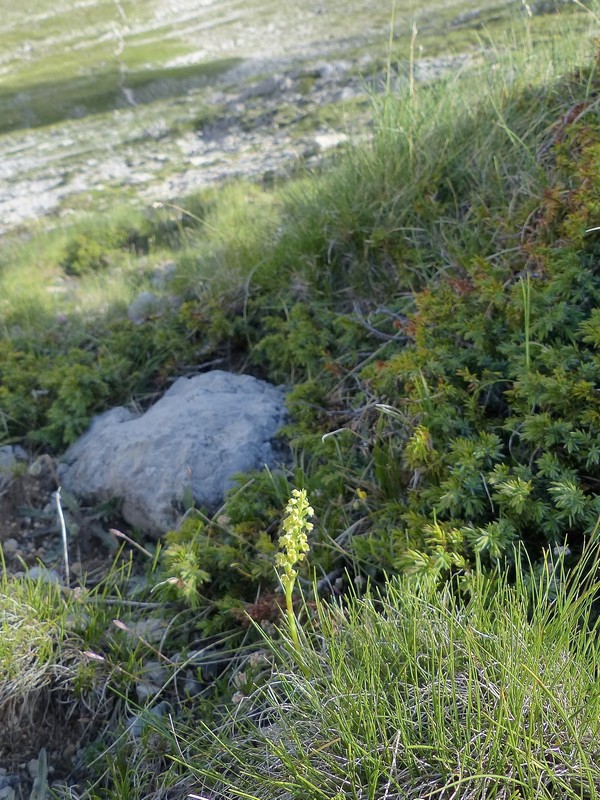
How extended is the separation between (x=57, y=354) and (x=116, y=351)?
44 cm

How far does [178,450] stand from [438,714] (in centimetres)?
217

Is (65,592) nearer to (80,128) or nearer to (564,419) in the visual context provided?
(564,419)

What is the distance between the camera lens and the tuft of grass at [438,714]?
5.76ft

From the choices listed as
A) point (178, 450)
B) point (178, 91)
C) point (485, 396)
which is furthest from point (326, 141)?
point (178, 91)

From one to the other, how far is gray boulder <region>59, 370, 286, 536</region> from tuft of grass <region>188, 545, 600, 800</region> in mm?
1507

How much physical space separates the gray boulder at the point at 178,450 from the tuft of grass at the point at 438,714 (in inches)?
59.3

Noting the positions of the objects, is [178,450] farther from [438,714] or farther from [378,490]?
[438,714]

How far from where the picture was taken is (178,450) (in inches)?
145

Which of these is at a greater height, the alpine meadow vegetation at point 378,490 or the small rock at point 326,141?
the alpine meadow vegetation at point 378,490

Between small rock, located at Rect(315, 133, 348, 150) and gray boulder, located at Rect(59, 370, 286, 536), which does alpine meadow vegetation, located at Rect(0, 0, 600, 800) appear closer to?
gray boulder, located at Rect(59, 370, 286, 536)

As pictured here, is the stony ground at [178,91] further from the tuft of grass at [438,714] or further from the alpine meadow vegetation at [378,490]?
the tuft of grass at [438,714]

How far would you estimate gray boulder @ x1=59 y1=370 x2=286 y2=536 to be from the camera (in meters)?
3.56

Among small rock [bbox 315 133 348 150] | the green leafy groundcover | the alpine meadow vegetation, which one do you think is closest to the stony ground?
small rock [bbox 315 133 348 150]

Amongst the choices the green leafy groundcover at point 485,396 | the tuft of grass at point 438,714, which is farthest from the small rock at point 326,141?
the tuft of grass at point 438,714
